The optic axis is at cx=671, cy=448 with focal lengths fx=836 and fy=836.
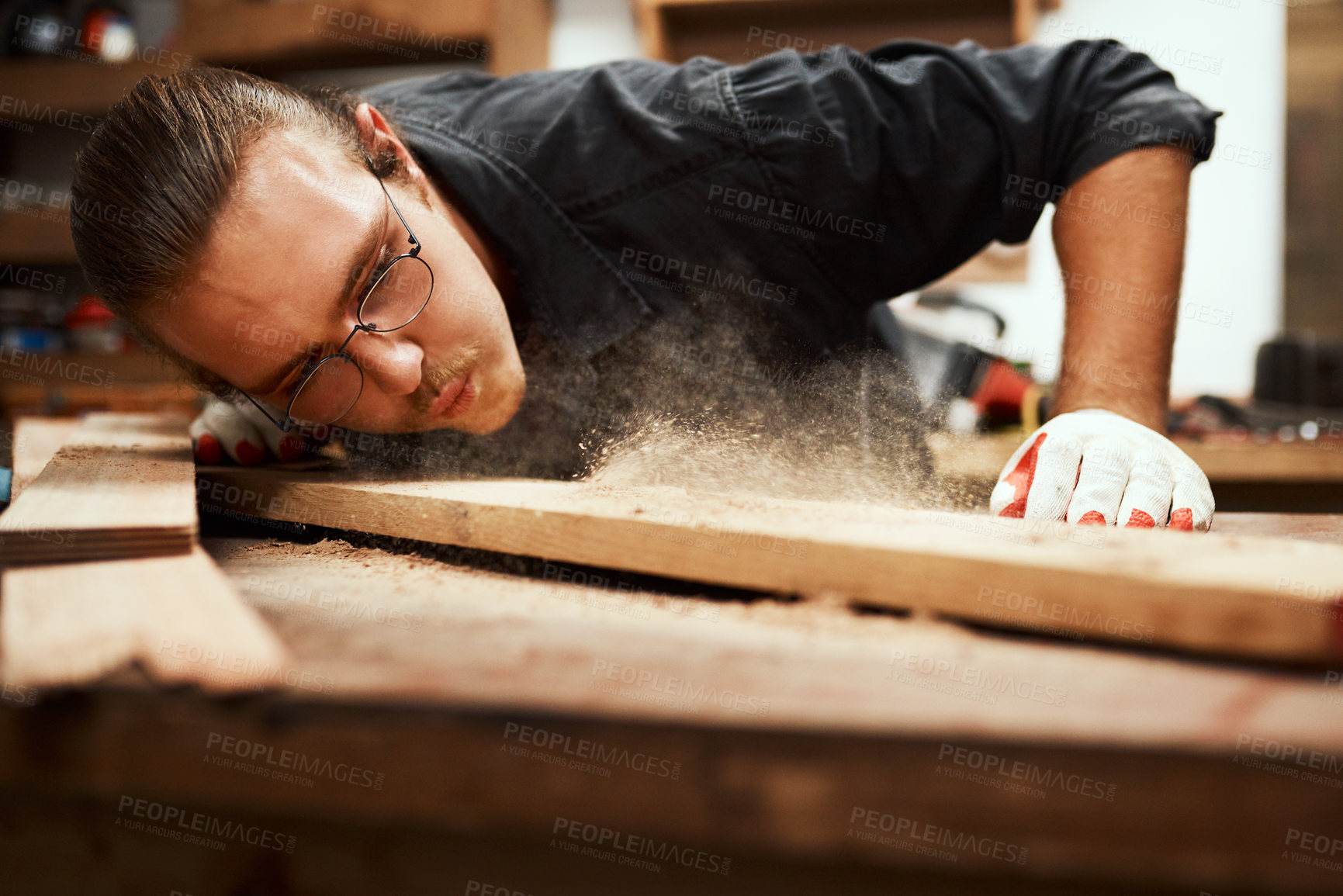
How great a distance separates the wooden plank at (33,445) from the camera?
3.54 feet

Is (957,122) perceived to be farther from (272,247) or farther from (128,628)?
(128,628)

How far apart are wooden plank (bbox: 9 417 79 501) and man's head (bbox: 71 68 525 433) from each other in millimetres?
242

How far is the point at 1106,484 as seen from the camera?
2.52ft

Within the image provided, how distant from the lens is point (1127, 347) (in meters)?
1.05

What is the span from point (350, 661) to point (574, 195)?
94 centimetres

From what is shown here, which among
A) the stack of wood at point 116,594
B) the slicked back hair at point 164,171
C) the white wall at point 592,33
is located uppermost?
the white wall at point 592,33

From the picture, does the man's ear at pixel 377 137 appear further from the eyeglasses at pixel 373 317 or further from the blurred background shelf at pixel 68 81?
the blurred background shelf at pixel 68 81

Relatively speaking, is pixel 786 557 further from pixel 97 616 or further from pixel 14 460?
pixel 14 460

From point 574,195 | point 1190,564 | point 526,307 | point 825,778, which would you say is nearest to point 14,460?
point 526,307

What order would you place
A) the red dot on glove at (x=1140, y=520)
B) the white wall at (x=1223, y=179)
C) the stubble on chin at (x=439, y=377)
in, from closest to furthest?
1. the red dot on glove at (x=1140, y=520)
2. the stubble on chin at (x=439, y=377)
3. the white wall at (x=1223, y=179)

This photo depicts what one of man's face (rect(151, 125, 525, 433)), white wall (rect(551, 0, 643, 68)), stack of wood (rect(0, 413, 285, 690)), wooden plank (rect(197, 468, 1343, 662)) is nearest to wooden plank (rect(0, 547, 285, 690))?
stack of wood (rect(0, 413, 285, 690))

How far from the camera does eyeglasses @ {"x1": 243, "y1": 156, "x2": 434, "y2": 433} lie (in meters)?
0.98

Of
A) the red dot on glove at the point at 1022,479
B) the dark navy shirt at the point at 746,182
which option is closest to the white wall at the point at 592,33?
the dark navy shirt at the point at 746,182

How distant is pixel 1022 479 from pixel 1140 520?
11 cm
